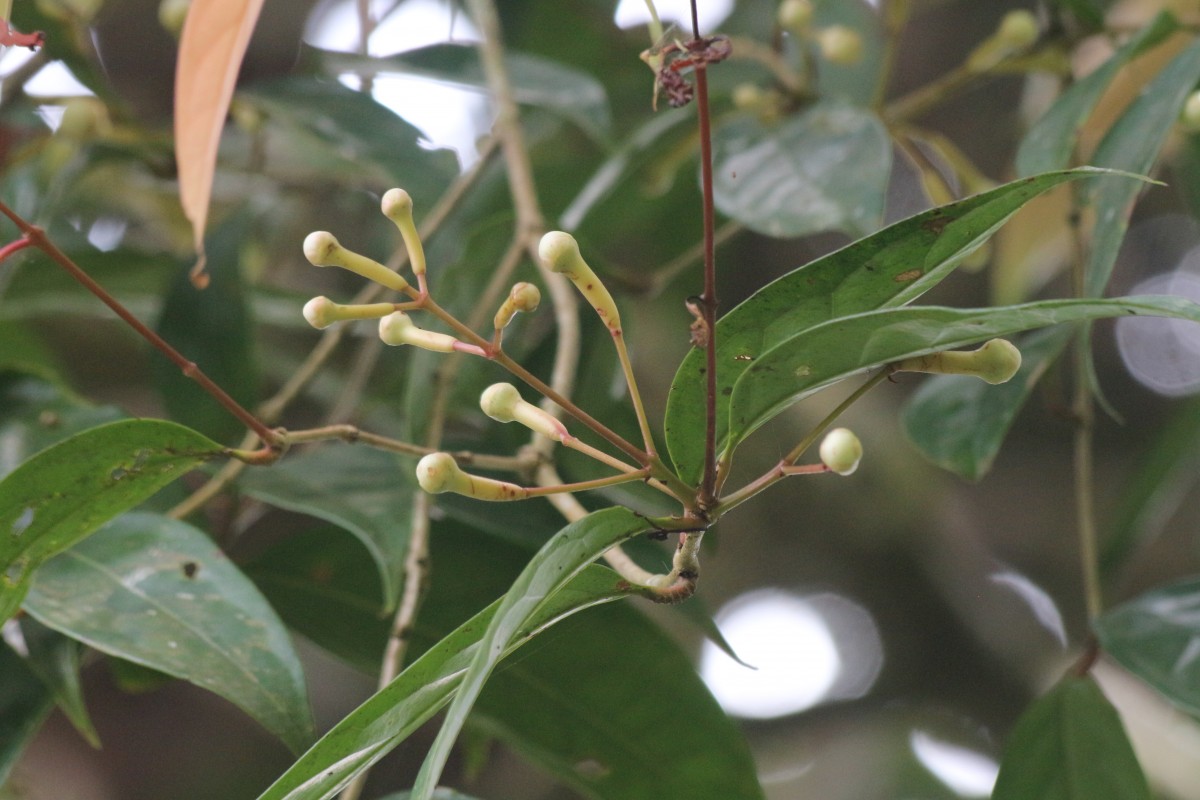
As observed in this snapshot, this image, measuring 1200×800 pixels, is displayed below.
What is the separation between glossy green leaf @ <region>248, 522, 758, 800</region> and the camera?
1.78 ft

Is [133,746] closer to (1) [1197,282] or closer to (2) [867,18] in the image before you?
(2) [867,18]

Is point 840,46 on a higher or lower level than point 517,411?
higher

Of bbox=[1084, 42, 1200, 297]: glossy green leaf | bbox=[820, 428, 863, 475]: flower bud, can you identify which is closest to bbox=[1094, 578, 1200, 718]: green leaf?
bbox=[1084, 42, 1200, 297]: glossy green leaf

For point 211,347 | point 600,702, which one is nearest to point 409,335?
point 600,702

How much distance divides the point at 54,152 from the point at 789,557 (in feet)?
3.08

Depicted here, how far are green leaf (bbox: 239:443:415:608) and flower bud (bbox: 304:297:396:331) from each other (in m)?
0.15

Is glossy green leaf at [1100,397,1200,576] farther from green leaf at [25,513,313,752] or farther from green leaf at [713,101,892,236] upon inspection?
green leaf at [25,513,313,752]

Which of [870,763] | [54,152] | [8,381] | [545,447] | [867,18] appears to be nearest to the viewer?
[545,447]

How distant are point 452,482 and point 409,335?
5cm

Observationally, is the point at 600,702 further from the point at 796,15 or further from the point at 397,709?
the point at 796,15

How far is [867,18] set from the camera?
3.39 feet

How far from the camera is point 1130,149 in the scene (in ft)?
1.73

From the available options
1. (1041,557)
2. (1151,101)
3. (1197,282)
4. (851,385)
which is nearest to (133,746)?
(851,385)

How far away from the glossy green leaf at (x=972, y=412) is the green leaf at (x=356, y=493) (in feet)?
0.91
